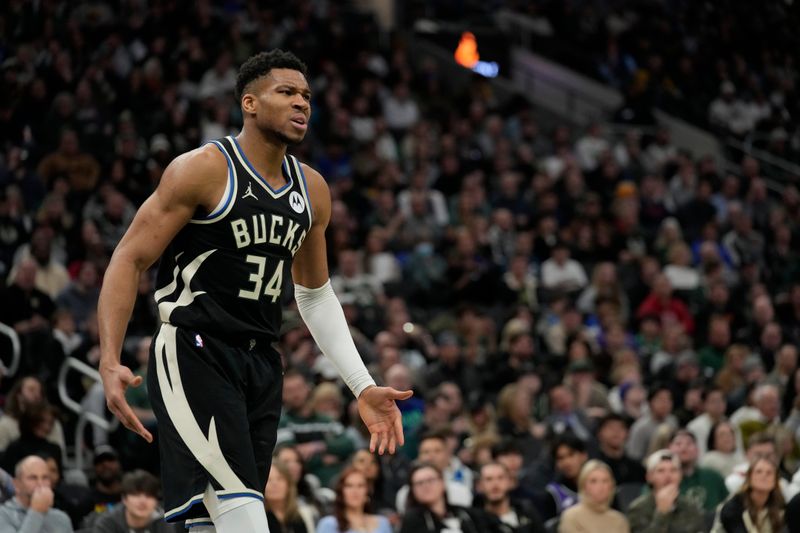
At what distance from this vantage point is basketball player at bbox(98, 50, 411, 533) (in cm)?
431

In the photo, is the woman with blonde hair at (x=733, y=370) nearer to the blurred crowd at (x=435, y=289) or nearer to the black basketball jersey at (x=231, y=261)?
the blurred crowd at (x=435, y=289)

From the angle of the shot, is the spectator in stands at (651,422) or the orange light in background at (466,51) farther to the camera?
the orange light in background at (466,51)

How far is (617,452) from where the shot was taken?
10.3 metres

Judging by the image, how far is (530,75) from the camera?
67.5ft

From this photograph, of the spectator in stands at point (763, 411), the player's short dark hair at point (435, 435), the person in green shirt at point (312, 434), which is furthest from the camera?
the spectator in stands at point (763, 411)

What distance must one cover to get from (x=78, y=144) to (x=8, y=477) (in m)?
6.37

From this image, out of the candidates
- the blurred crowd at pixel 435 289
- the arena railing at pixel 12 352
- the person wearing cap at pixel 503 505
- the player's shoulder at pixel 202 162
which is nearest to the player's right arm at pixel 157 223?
the player's shoulder at pixel 202 162

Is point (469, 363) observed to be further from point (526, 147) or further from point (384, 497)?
point (526, 147)

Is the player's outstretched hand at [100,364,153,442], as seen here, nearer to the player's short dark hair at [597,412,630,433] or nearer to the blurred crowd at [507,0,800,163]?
the player's short dark hair at [597,412,630,433]

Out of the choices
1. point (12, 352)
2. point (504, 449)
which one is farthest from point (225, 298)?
point (12, 352)

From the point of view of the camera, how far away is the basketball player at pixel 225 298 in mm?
4309

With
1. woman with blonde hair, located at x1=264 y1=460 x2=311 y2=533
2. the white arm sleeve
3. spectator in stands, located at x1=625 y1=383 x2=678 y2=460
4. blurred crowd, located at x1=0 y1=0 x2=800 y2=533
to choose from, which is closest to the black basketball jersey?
the white arm sleeve

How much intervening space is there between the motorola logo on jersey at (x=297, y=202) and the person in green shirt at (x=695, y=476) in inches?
233

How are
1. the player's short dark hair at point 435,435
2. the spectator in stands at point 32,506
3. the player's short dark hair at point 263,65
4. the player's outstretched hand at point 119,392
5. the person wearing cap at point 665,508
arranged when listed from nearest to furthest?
the player's outstretched hand at point 119,392 < the player's short dark hair at point 263,65 < the spectator in stands at point 32,506 < the person wearing cap at point 665,508 < the player's short dark hair at point 435,435
